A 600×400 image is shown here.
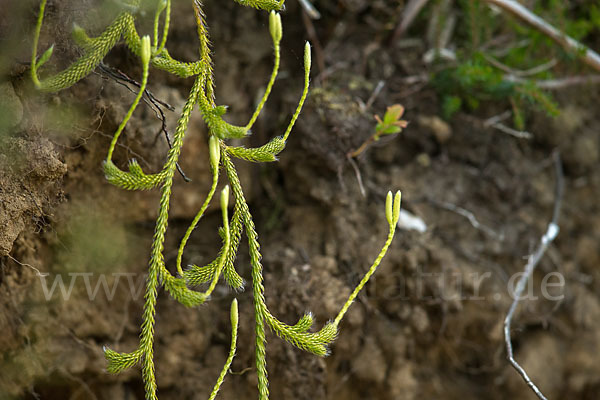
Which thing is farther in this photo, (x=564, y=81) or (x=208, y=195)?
(x=564, y=81)

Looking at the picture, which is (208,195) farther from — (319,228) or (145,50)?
(319,228)

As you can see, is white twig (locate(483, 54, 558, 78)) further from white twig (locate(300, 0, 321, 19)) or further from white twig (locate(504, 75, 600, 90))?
white twig (locate(300, 0, 321, 19))

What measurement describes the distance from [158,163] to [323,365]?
2.94 feet

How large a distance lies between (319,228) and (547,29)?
4.07 ft

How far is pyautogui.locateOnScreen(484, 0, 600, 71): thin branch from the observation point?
2.18 meters

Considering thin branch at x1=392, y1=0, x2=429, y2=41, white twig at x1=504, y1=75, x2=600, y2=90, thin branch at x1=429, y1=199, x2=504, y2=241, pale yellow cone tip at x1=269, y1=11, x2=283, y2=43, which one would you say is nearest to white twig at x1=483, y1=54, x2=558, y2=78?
white twig at x1=504, y1=75, x2=600, y2=90

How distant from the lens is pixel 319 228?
2090 millimetres

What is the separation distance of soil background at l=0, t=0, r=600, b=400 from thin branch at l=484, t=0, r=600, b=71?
35 centimetres

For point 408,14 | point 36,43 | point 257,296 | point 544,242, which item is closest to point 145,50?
point 36,43

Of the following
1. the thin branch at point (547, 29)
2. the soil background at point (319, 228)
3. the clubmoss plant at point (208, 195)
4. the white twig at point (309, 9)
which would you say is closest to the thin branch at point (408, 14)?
the soil background at point (319, 228)

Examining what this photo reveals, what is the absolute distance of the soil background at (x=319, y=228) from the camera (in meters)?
1.69

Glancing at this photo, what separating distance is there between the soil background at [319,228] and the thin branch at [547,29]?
35cm

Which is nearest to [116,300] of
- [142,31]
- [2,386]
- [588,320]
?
[2,386]

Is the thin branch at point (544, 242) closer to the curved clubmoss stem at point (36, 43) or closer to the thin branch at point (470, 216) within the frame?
the thin branch at point (470, 216)
